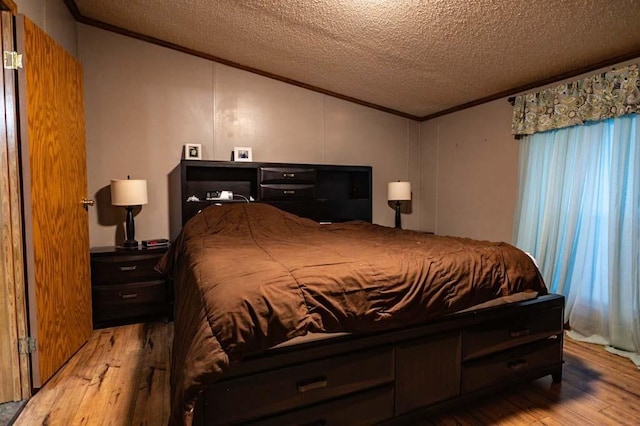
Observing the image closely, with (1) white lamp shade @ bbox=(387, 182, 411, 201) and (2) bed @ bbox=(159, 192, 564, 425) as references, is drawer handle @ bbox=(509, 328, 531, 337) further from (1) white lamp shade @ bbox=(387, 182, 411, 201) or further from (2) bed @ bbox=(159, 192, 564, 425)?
(1) white lamp shade @ bbox=(387, 182, 411, 201)

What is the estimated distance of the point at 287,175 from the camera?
12.3ft

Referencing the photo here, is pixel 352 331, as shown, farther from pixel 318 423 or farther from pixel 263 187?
pixel 263 187

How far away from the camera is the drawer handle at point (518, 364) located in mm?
1927

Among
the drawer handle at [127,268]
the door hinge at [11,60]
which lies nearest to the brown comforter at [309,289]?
the drawer handle at [127,268]

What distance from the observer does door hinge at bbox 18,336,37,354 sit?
197 centimetres

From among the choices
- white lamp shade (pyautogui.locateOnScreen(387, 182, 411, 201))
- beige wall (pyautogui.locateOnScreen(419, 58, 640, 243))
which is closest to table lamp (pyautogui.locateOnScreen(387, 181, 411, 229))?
white lamp shade (pyautogui.locateOnScreen(387, 182, 411, 201))

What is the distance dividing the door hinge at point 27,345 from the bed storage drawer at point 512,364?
237 centimetres

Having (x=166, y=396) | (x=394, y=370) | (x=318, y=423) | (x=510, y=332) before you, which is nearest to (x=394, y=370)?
(x=394, y=370)

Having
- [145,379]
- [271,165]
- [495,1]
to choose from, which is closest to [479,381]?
[145,379]

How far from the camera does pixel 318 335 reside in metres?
1.44

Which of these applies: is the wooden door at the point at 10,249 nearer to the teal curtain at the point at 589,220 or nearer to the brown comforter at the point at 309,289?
the brown comforter at the point at 309,289

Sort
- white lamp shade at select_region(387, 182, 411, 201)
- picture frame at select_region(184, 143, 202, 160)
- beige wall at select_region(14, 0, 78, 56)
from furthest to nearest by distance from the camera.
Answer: white lamp shade at select_region(387, 182, 411, 201), picture frame at select_region(184, 143, 202, 160), beige wall at select_region(14, 0, 78, 56)

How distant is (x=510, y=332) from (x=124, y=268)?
116 inches

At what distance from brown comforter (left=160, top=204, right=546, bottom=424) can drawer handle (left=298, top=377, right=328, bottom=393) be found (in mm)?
211
